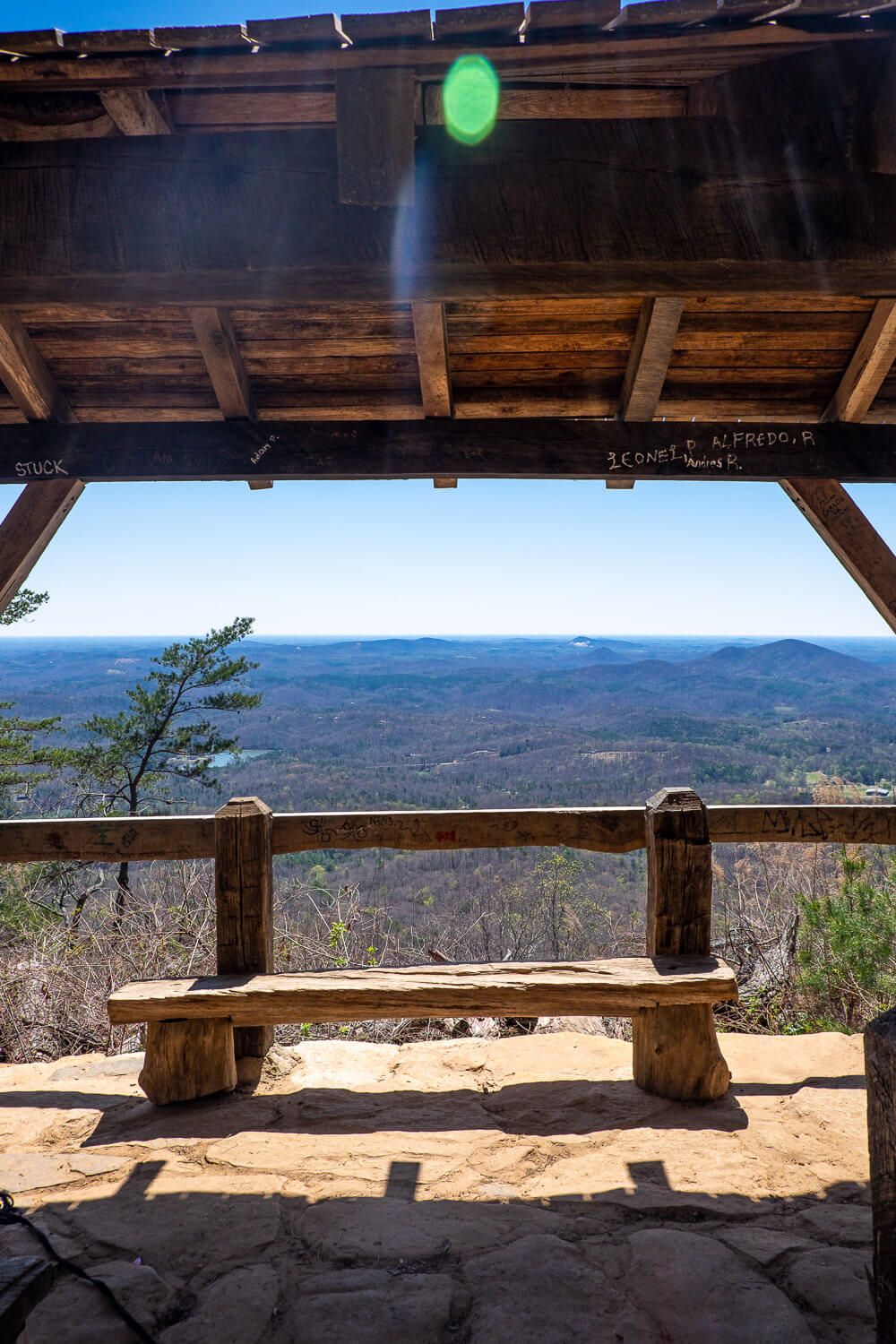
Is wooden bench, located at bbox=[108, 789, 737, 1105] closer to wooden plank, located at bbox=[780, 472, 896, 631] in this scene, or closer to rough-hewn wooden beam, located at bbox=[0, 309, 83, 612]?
wooden plank, located at bbox=[780, 472, 896, 631]

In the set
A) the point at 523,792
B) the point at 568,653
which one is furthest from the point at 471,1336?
the point at 568,653

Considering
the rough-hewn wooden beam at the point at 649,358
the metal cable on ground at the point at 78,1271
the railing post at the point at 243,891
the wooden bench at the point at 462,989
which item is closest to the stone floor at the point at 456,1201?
the metal cable on ground at the point at 78,1271

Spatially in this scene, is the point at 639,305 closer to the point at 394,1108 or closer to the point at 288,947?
the point at 394,1108

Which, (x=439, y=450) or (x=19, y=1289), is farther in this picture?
(x=439, y=450)

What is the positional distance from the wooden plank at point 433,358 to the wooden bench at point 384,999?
232 cm

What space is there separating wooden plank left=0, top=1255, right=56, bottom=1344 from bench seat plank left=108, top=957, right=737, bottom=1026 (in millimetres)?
1728

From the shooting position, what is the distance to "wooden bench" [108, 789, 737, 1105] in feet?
9.78

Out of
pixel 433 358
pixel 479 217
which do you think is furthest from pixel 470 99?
pixel 433 358

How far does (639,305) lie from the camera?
310 centimetres

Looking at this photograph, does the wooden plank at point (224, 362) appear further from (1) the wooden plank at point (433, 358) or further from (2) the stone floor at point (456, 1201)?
(2) the stone floor at point (456, 1201)

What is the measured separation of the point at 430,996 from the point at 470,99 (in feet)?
9.04

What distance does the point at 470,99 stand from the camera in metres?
1.99

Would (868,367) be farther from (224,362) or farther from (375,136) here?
(224,362)

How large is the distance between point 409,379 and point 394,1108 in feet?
9.63
